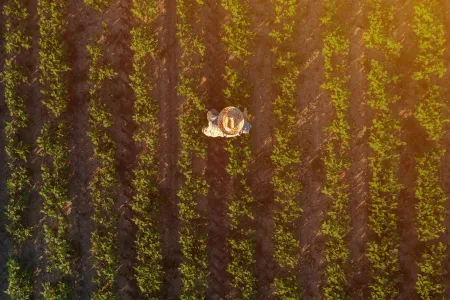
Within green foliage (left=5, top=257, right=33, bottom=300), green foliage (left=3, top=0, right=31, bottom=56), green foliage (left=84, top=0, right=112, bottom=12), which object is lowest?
green foliage (left=5, top=257, right=33, bottom=300)

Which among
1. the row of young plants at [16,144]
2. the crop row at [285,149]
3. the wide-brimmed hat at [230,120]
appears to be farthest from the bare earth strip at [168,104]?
the row of young plants at [16,144]

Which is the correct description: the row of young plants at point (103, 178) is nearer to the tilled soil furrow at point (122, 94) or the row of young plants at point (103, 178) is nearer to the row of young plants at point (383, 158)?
the tilled soil furrow at point (122, 94)

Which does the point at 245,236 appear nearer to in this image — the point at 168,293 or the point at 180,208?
the point at 180,208

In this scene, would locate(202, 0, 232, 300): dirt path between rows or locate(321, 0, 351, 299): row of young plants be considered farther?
locate(202, 0, 232, 300): dirt path between rows

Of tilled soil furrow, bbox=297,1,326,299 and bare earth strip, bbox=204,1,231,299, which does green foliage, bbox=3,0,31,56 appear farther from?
tilled soil furrow, bbox=297,1,326,299

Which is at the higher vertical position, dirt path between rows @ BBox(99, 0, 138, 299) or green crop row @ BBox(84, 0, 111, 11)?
green crop row @ BBox(84, 0, 111, 11)

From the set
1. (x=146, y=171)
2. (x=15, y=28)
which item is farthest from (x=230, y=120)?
(x=15, y=28)

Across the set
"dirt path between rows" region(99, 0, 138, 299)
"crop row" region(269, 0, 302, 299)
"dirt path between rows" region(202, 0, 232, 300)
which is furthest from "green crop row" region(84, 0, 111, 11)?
"crop row" region(269, 0, 302, 299)

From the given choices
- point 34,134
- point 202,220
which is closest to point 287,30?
point 202,220
